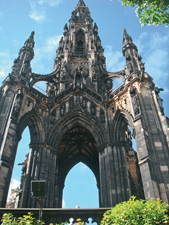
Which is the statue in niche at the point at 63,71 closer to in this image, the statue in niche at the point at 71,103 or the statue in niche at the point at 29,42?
the statue in niche at the point at 29,42

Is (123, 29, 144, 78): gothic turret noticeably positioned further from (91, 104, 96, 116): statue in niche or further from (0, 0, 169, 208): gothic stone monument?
(91, 104, 96, 116): statue in niche

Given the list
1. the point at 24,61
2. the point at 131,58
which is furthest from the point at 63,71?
the point at 131,58

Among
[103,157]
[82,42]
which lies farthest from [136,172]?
[82,42]

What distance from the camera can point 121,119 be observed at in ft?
59.2

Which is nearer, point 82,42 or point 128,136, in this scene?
point 128,136

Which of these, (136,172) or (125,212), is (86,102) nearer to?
(136,172)

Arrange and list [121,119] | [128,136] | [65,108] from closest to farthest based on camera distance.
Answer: [121,119]
[65,108]
[128,136]

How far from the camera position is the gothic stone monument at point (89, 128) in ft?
45.7

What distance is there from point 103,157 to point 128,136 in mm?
8186

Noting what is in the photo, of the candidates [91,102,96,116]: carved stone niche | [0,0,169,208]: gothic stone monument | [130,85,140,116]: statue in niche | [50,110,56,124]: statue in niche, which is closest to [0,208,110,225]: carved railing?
[0,0,169,208]: gothic stone monument

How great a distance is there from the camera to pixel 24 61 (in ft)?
67.5

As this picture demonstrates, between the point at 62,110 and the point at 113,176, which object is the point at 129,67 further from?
the point at 113,176

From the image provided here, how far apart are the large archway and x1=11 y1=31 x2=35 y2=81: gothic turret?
7.20m

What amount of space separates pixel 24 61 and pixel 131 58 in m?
8.92
